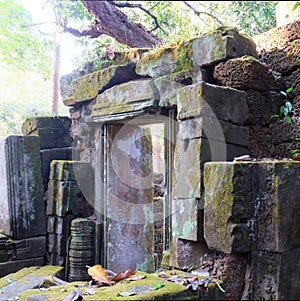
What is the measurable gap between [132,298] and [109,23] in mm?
5814

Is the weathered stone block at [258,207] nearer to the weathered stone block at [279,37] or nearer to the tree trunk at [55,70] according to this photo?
the weathered stone block at [279,37]

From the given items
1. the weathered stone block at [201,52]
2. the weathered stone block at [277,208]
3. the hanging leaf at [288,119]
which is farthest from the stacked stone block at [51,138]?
the weathered stone block at [277,208]

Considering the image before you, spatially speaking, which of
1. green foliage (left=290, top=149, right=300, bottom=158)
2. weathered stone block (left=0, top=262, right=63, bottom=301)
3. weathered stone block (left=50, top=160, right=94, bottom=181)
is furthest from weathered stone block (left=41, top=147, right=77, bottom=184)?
green foliage (left=290, top=149, right=300, bottom=158)

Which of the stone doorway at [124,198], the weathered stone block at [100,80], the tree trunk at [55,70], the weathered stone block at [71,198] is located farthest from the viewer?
the tree trunk at [55,70]

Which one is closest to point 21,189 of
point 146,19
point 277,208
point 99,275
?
point 99,275

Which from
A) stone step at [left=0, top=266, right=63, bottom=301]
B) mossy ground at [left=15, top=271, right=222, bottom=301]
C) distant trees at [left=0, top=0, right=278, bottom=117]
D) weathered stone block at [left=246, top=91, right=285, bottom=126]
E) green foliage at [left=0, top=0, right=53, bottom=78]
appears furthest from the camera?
green foliage at [left=0, top=0, right=53, bottom=78]

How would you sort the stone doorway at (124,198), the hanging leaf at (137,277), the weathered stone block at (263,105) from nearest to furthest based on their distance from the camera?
1. the hanging leaf at (137,277)
2. the weathered stone block at (263,105)
3. the stone doorway at (124,198)

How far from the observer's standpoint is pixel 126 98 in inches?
152

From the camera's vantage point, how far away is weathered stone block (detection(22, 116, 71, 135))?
16.9 ft

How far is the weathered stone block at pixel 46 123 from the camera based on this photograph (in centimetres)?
516

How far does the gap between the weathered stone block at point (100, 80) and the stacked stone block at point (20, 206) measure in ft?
2.85

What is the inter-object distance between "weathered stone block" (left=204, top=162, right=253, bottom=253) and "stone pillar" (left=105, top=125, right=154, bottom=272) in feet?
6.88

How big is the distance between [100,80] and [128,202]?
1487mm

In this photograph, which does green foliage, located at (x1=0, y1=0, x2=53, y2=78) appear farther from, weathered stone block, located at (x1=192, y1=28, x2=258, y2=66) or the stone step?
weathered stone block, located at (x1=192, y1=28, x2=258, y2=66)
